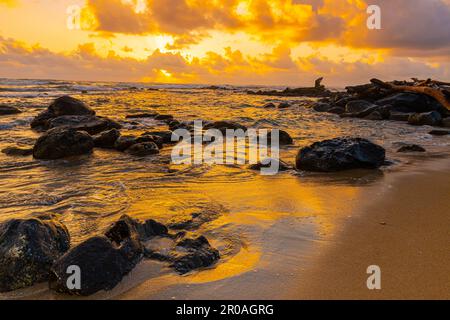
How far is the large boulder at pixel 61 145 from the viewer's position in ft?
28.1

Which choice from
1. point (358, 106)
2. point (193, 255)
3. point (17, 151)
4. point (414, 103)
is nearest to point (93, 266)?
point (193, 255)

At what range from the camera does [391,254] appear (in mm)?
3555

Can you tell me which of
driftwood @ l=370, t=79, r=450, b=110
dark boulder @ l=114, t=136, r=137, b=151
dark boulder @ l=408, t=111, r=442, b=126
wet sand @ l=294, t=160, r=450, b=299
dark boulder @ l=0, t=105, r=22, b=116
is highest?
driftwood @ l=370, t=79, r=450, b=110

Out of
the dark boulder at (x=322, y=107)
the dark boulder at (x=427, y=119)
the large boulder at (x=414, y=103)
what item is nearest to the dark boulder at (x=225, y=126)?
the dark boulder at (x=427, y=119)

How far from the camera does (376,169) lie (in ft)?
24.3

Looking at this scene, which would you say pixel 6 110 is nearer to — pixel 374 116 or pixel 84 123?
pixel 84 123

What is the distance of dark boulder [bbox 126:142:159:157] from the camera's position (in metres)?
9.16

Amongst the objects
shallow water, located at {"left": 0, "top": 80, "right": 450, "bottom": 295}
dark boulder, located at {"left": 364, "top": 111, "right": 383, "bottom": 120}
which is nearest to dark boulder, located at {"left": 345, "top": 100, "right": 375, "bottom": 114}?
dark boulder, located at {"left": 364, "top": 111, "right": 383, "bottom": 120}

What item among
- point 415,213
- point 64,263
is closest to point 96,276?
point 64,263

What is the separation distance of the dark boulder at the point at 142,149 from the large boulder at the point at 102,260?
5.66 m

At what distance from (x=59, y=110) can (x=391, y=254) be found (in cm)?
1369

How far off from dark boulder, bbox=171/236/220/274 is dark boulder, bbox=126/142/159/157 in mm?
5676

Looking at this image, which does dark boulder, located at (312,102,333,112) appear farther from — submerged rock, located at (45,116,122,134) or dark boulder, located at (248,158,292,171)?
dark boulder, located at (248,158,292,171)

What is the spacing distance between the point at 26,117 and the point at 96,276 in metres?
15.5
